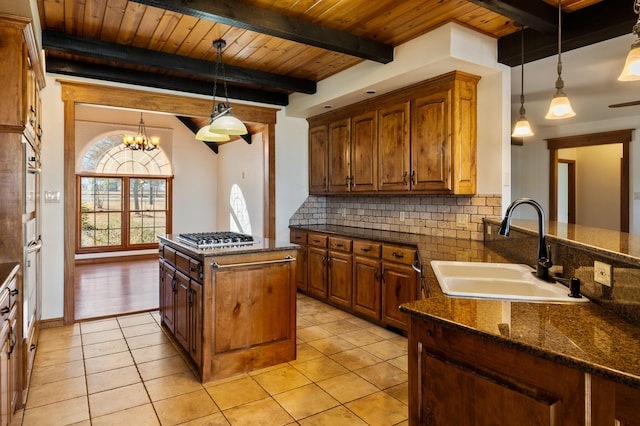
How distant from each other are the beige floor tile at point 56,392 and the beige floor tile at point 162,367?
0.37m

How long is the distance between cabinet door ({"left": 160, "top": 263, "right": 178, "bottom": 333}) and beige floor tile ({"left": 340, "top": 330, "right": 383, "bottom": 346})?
4.88ft

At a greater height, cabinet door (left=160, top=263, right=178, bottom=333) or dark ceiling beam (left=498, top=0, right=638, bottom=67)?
dark ceiling beam (left=498, top=0, right=638, bottom=67)

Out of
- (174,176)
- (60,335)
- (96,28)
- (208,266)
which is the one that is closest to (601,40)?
(208,266)

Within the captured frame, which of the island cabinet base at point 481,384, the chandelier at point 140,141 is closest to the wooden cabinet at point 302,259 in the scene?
the island cabinet base at point 481,384

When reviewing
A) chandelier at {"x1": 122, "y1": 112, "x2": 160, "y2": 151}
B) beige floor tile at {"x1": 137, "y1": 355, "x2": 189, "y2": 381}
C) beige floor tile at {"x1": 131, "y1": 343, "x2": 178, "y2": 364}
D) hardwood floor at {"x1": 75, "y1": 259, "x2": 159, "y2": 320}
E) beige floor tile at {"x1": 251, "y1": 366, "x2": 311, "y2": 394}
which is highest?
chandelier at {"x1": 122, "y1": 112, "x2": 160, "y2": 151}

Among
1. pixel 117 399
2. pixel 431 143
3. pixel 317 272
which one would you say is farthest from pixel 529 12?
pixel 117 399

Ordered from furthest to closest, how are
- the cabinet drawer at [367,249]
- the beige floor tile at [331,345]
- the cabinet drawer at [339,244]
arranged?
the cabinet drawer at [339,244]
the cabinet drawer at [367,249]
the beige floor tile at [331,345]

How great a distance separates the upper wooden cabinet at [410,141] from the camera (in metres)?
3.38

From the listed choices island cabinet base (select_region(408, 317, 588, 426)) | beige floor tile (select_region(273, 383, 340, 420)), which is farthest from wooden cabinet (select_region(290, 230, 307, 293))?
island cabinet base (select_region(408, 317, 588, 426))

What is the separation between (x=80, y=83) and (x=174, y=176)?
434 cm

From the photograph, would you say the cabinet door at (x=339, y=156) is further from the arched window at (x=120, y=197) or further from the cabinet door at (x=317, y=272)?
the arched window at (x=120, y=197)

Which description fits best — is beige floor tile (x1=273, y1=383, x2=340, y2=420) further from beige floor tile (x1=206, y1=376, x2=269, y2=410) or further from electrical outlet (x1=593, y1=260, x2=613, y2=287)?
electrical outlet (x1=593, y1=260, x2=613, y2=287)

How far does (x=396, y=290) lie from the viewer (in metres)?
3.53

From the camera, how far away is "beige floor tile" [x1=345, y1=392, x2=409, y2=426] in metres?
2.23
